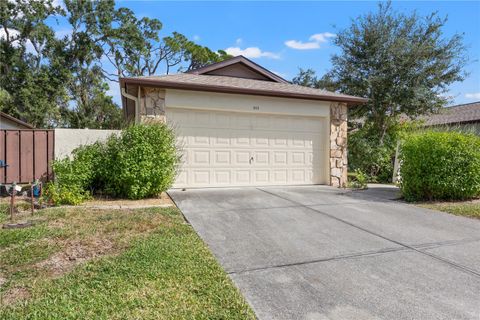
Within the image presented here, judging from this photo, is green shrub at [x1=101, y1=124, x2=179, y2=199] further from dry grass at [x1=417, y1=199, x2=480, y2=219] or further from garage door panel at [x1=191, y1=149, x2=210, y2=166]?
dry grass at [x1=417, y1=199, x2=480, y2=219]

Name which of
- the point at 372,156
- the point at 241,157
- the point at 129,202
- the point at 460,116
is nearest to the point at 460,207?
the point at 241,157

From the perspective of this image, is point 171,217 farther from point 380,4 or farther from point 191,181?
point 380,4

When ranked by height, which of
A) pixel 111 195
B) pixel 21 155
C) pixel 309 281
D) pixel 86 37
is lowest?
pixel 309 281

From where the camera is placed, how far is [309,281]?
3.31 meters

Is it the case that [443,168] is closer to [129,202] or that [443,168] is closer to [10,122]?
[129,202]

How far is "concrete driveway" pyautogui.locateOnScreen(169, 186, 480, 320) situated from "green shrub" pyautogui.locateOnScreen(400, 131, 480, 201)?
Answer: 109 cm

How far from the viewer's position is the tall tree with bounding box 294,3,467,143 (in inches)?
516

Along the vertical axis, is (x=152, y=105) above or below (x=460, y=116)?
below

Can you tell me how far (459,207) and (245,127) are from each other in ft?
18.2

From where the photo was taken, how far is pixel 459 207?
22.8 ft

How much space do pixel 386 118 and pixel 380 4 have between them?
469 centimetres

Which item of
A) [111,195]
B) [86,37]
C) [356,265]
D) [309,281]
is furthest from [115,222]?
[86,37]

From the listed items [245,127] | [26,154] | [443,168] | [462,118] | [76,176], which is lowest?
[76,176]

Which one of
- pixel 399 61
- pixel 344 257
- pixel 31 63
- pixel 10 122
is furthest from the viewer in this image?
pixel 31 63
